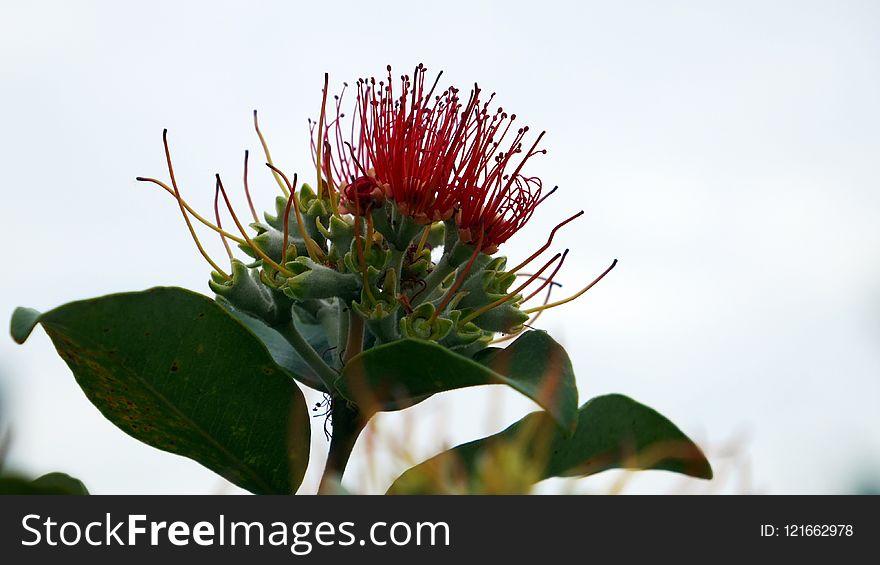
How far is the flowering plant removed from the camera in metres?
2.05

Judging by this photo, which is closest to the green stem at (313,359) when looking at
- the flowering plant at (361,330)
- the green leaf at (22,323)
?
the flowering plant at (361,330)

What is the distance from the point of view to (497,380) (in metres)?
1.96

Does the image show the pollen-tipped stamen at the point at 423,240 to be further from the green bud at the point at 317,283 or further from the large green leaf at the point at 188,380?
the large green leaf at the point at 188,380

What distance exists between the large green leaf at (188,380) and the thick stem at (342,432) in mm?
99

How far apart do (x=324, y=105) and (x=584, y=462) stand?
1.05 m

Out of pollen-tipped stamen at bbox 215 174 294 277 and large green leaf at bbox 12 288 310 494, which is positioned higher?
pollen-tipped stamen at bbox 215 174 294 277

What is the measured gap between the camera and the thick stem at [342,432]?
237 centimetres

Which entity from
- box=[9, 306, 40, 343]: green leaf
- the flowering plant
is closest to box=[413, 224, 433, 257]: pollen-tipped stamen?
the flowering plant

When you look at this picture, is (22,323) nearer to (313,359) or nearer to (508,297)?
(313,359)

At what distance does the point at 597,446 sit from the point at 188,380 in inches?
33.5

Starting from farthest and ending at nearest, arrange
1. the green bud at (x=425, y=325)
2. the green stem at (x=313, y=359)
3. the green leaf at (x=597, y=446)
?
the green stem at (x=313, y=359) → the green bud at (x=425, y=325) → the green leaf at (x=597, y=446)

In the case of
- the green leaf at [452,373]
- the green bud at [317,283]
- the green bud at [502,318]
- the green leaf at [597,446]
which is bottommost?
the green leaf at [597,446]

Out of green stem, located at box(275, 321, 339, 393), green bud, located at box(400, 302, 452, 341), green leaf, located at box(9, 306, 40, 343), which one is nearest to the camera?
green leaf, located at box(9, 306, 40, 343)

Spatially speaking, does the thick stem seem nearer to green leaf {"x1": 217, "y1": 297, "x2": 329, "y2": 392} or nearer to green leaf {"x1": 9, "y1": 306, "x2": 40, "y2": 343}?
green leaf {"x1": 217, "y1": 297, "x2": 329, "y2": 392}
